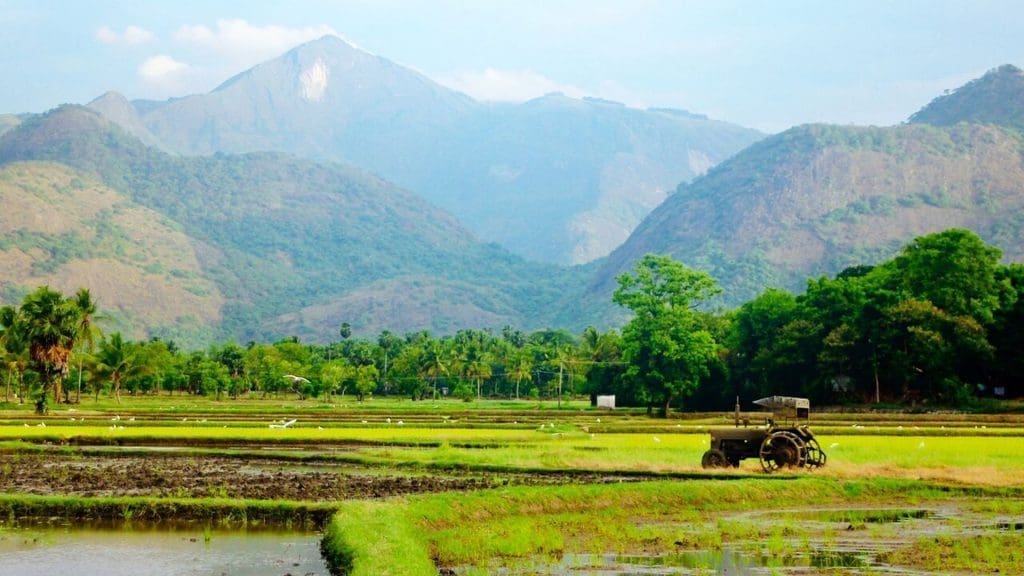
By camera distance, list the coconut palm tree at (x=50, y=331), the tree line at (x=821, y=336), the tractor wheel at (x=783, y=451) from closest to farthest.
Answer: the tractor wheel at (x=783, y=451) → the tree line at (x=821, y=336) → the coconut palm tree at (x=50, y=331)

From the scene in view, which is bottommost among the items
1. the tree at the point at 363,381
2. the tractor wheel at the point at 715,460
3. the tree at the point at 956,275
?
the tractor wheel at the point at 715,460

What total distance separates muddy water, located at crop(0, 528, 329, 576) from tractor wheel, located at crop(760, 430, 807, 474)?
51.0 ft

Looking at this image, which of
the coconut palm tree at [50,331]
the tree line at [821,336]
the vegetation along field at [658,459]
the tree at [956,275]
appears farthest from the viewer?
the coconut palm tree at [50,331]

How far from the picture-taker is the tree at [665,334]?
7525 cm

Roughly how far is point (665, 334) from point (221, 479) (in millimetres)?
48544

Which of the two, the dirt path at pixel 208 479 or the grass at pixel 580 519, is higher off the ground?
the dirt path at pixel 208 479

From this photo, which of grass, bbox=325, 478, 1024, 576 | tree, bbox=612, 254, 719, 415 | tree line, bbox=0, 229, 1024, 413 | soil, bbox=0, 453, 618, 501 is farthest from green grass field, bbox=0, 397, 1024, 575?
tree line, bbox=0, 229, 1024, 413

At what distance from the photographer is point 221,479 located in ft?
105

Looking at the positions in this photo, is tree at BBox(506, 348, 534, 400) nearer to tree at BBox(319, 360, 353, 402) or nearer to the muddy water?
tree at BBox(319, 360, 353, 402)

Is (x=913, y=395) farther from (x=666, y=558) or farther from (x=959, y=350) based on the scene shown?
(x=666, y=558)

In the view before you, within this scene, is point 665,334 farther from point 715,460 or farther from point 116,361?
point 116,361

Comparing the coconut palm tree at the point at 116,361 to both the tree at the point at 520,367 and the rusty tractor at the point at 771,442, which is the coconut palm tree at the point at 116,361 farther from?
the rusty tractor at the point at 771,442

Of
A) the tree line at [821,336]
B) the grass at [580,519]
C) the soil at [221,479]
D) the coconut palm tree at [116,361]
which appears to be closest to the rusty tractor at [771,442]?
the grass at [580,519]

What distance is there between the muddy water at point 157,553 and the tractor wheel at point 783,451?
15.6 m
